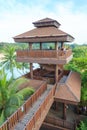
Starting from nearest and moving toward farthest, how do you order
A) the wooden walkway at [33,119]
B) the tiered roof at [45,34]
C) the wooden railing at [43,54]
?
1. the wooden walkway at [33,119]
2. the tiered roof at [45,34]
3. the wooden railing at [43,54]

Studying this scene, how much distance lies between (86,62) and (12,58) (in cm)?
1471

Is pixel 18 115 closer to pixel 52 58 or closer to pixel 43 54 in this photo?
pixel 52 58

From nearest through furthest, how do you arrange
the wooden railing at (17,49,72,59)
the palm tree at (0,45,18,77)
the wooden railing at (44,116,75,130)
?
the wooden railing at (17,49,72,59) → the wooden railing at (44,116,75,130) → the palm tree at (0,45,18,77)

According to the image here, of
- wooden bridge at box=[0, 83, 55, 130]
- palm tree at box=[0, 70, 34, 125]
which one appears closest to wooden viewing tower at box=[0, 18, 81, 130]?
wooden bridge at box=[0, 83, 55, 130]

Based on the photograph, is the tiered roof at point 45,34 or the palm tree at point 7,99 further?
the tiered roof at point 45,34

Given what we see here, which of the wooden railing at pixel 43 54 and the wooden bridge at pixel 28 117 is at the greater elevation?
the wooden railing at pixel 43 54

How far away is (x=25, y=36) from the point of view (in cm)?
1487

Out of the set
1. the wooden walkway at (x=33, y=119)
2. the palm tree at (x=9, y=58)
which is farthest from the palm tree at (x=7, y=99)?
the palm tree at (x=9, y=58)

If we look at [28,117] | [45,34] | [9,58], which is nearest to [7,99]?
[28,117]

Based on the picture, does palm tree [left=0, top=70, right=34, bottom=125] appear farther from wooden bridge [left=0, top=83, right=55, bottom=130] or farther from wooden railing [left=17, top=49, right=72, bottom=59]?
wooden railing [left=17, top=49, right=72, bottom=59]

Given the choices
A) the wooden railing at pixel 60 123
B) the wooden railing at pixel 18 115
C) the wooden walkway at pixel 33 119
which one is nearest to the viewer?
the wooden railing at pixel 18 115

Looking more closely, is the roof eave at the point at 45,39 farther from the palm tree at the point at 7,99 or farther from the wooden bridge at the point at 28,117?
the wooden bridge at the point at 28,117

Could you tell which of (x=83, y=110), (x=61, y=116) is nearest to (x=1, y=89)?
(x=61, y=116)

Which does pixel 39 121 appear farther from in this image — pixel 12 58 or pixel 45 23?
pixel 12 58
